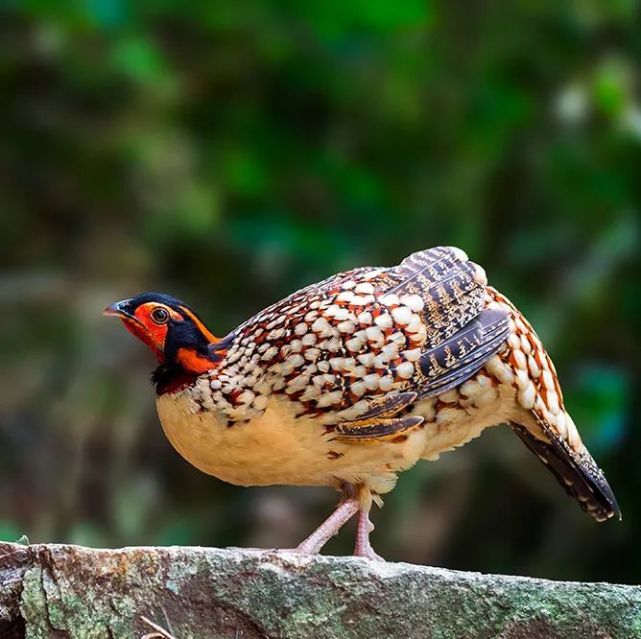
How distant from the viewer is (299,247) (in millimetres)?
6637

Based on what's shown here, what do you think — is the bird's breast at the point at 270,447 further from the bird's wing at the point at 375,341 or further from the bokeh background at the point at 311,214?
the bokeh background at the point at 311,214

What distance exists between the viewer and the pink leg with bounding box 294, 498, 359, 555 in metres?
3.29

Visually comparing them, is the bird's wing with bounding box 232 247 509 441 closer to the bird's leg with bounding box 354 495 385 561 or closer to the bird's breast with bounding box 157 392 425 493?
the bird's breast with bounding box 157 392 425 493

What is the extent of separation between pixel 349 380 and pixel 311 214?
3482mm

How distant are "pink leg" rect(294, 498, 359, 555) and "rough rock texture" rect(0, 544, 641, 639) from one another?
196 millimetres

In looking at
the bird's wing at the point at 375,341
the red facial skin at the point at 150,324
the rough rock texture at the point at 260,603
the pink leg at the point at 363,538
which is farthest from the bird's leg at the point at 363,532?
the red facial skin at the point at 150,324

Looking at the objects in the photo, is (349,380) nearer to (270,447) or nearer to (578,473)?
(270,447)

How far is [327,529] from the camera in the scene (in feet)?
11.2

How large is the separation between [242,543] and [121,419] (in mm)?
813

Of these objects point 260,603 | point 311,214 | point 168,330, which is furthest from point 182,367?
point 311,214

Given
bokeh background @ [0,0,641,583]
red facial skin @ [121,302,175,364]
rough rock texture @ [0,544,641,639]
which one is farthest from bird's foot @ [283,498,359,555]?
bokeh background @ [0,0,641,583]

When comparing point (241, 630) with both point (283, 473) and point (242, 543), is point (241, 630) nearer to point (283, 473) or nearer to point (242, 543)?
point (283, 473)

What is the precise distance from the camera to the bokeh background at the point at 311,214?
6742mm

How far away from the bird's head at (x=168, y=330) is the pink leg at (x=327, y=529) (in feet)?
1.49
